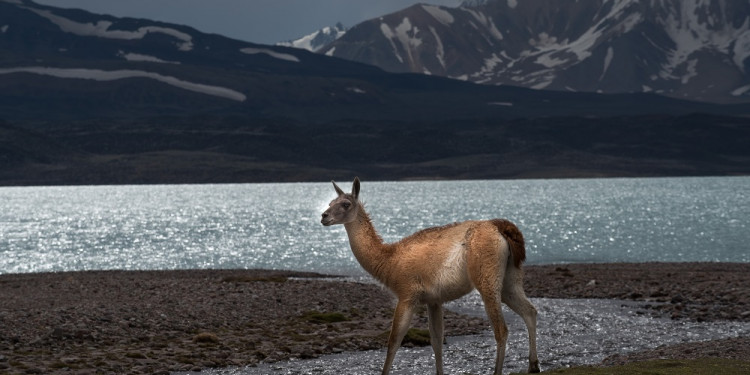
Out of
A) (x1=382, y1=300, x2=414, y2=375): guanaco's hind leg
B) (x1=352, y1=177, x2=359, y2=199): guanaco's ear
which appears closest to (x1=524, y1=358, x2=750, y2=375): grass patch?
(x1=382, y1=300, x2=414, y2=375): guanaco's hind leg

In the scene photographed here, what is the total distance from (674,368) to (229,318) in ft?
53.5

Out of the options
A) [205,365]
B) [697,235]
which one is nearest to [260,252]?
[697,235]

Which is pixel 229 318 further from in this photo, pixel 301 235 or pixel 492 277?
pixel 301 235

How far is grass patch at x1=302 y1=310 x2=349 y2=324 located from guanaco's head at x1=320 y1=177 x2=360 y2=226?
14.3m

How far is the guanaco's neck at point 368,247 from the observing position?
17.6 metres

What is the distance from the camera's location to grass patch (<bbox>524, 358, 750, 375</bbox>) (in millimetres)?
17750

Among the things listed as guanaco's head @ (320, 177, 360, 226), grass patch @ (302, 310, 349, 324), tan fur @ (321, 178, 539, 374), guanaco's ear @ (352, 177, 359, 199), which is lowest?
grass patch @ (302, 310, 349, 324)

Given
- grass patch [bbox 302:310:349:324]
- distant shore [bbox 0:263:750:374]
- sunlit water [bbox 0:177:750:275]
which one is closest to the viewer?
distant shore [bbox 0:263:750:374]

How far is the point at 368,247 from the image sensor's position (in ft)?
58.0

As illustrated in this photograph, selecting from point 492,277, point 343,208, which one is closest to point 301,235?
point 343,208

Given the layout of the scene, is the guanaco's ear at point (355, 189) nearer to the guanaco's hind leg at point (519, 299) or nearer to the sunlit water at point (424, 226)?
the guanaco's hind leg at point (519, 299)

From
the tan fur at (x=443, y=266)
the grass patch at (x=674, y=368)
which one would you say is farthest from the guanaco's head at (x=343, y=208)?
the grass patch at (x=674, y=368)

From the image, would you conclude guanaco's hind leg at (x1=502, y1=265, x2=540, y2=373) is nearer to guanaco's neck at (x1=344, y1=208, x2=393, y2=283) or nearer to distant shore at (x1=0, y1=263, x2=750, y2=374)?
guanaco's neck at (x1=344, y1=208, x2=393, y2=283)

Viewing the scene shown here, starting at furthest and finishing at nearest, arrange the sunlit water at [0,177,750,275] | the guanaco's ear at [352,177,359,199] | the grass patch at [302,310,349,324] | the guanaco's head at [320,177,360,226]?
the sunlit water at [0,177,750,275] → the grass patch at [302,310,349,324] → the guanaco's head at [320,177,360,226] → the guanaco's ear at [352,177,359,199]
